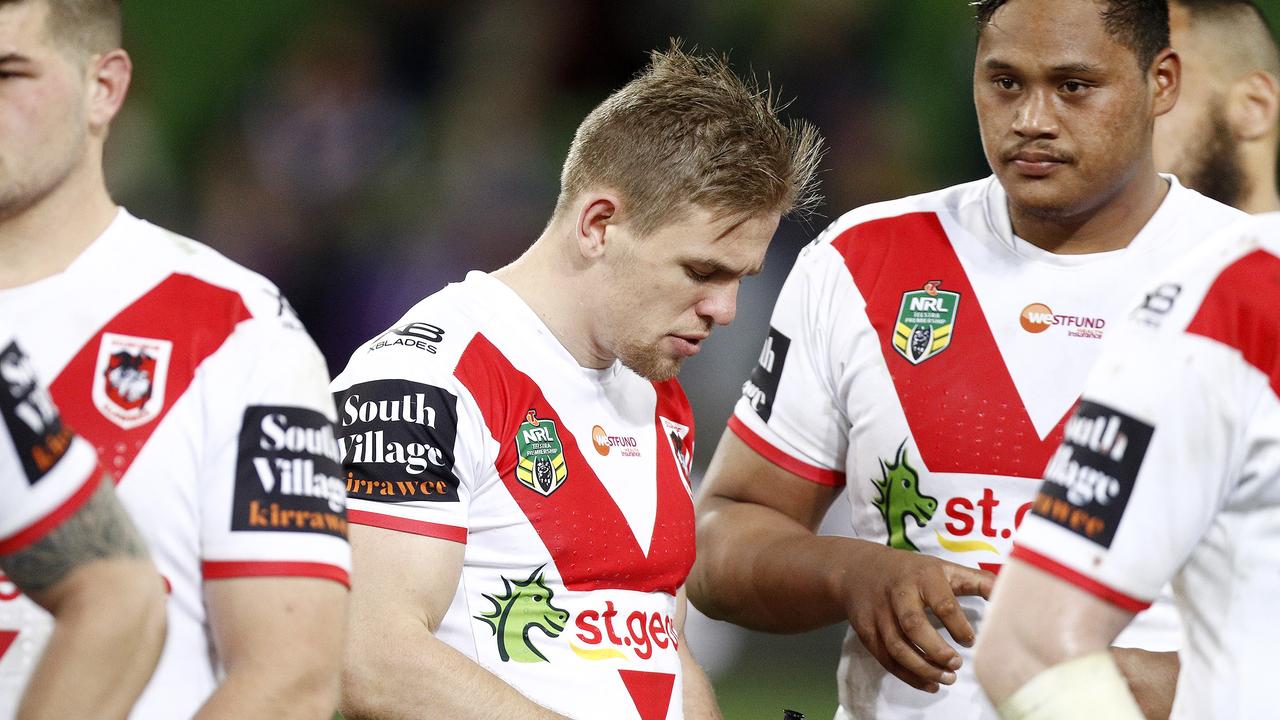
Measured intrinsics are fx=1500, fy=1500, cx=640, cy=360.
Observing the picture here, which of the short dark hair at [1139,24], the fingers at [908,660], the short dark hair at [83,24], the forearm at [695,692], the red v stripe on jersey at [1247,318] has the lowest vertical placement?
the forearm at [695,692]

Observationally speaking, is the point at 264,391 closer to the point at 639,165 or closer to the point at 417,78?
the point at 639,165

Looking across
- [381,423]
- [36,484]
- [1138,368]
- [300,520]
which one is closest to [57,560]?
[36,484]

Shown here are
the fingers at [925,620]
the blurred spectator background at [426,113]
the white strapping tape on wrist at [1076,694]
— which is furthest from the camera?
the blurred spectator background at [426,113]

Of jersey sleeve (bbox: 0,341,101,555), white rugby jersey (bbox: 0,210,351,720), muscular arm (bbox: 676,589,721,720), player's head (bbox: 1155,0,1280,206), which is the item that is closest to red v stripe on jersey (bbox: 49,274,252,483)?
white rugby jersey (bbox: 0,210,351,720)

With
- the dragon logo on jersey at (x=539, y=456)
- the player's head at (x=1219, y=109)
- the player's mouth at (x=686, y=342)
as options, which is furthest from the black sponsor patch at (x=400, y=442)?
the player's head at (x=1219, y=109)

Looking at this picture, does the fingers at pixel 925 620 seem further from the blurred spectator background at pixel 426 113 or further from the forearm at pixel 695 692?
the blurred spectator background at pixel 426 113

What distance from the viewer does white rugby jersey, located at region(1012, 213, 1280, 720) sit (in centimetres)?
170

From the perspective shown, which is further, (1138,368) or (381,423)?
(381,423)

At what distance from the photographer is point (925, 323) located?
10.2 ft

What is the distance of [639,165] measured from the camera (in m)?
2.90

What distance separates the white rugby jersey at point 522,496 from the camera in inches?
102

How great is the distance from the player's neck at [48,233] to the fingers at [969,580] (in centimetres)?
157

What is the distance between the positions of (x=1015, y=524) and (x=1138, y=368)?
1240 millimetres

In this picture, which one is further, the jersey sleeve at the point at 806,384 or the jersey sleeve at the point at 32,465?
the jersey sleeve at the point at 806,384
